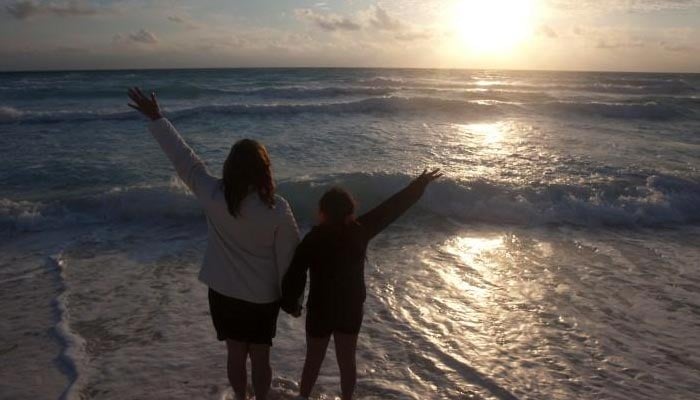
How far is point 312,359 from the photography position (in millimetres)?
3426

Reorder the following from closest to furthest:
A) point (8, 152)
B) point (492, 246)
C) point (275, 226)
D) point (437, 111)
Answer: point (275, 226) → point (492, 246) → point (8, 152) → point (437, 111)

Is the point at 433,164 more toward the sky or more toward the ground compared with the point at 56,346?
more toward the sky

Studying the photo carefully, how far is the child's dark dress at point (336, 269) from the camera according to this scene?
3.01 m

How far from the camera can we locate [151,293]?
6008 millimetres

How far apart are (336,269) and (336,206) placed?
375 mm

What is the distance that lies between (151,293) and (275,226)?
371cm

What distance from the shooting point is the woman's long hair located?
9.05ft

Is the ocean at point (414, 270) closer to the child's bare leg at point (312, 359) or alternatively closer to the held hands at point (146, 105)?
the child's bare leg at point (312, 359)


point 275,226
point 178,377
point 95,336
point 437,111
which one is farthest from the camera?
point 437,111

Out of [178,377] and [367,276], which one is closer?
[178,377]

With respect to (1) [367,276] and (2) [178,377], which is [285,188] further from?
(2) [178,377]

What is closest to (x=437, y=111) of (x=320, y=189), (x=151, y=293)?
(x=320, y=189)

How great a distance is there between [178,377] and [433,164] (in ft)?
30.8

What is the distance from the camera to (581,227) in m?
8.91
